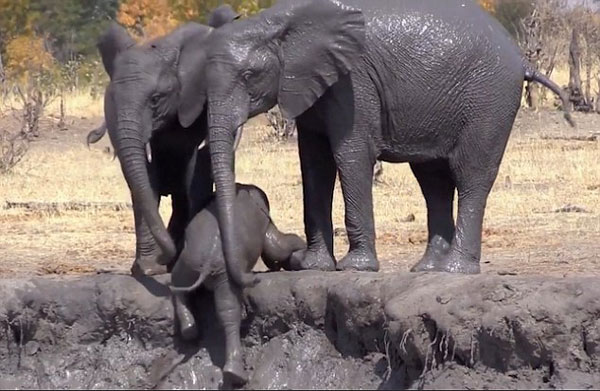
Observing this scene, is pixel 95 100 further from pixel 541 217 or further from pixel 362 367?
pixel 362 367

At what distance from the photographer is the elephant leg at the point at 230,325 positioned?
7.16 metres

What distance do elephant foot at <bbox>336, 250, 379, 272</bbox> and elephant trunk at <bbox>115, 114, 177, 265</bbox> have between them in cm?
97

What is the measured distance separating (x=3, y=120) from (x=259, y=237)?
1297 cm

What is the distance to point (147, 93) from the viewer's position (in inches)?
287

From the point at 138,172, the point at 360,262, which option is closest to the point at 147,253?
the point at 138,172

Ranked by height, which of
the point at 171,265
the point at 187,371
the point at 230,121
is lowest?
the point at 187,371

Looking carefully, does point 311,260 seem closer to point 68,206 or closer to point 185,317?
point 185,317

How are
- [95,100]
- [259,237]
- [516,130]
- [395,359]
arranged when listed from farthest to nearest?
[95,100]
[516,130]
[259,237]
[395,359]

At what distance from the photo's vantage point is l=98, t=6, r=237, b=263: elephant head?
719 cm

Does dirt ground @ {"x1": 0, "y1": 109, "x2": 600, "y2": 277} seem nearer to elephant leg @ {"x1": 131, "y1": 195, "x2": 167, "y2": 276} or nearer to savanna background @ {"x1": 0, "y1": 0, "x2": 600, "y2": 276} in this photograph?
savanna background @ {"x1": 0, "y1": 0, "x2": 600, "y2": 276}

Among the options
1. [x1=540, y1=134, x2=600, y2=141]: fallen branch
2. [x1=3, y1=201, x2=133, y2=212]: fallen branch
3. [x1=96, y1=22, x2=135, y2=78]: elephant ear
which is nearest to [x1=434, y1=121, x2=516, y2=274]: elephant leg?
[x1=96, y1=22, x2=135, y2=78]: elephant ear

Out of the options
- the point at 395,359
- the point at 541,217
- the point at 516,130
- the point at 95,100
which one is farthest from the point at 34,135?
the point at 395,359

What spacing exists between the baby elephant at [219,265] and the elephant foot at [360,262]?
495 mm

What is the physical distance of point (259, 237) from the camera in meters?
7.45
